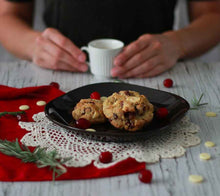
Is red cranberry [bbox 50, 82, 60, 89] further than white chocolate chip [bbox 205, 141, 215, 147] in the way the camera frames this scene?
Yes

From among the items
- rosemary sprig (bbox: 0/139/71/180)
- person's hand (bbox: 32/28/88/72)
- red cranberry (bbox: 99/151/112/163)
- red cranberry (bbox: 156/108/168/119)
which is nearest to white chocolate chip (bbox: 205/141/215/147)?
red cranberry (bbox: 156/108/168/119)

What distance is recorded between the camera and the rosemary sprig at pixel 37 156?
0.87m

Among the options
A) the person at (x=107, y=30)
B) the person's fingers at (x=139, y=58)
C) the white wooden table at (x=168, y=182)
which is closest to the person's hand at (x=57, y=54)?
the person at (x=107, y=30)

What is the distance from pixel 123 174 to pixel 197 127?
0.96ft

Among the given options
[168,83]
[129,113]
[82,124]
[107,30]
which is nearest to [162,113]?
[129,113]

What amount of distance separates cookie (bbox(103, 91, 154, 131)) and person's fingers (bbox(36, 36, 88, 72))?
0.51 m

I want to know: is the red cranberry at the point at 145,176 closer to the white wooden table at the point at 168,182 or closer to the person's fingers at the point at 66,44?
the white wooden table at the point at 168,182

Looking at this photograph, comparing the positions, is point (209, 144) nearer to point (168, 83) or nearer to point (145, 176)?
point (145, 176)

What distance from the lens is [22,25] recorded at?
185 centimetres

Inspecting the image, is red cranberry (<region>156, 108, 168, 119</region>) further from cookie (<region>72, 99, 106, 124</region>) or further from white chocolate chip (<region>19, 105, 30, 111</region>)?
white chocolate chip (<region>19, 105, 30, 111</region>)

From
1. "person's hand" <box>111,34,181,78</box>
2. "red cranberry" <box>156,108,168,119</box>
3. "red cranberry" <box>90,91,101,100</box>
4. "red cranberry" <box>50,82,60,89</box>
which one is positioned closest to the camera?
"red cranberry" <box>156,108,168,119</box>

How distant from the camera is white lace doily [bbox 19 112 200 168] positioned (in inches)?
35.8

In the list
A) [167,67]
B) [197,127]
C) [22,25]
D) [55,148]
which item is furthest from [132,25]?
[55,148]

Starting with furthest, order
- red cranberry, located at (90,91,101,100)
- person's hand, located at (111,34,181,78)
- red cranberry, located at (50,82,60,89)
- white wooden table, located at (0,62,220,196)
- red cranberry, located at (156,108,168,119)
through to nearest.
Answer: person's hand, located at (111,34,181,78) < red cranberry, located at (50,82,60,89) < red cranberry, located at (90,91,101,100) < red cranberry, located at (156,108,168,119) < white wooden table, located at (0,62,220,196)
